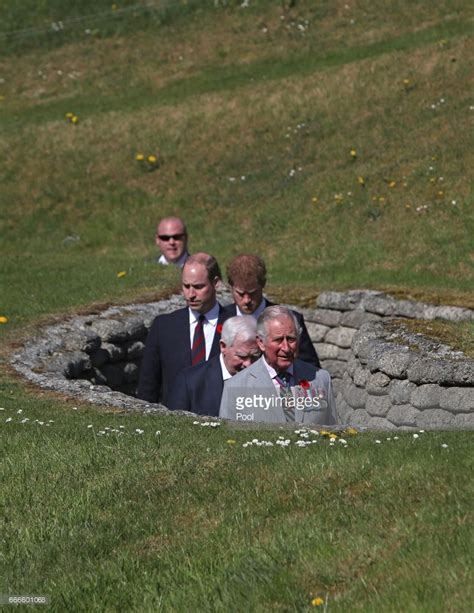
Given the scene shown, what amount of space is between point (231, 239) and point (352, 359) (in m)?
9.32

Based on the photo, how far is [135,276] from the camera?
2192 cm

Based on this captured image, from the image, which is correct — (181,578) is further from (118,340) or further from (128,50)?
(128,50)

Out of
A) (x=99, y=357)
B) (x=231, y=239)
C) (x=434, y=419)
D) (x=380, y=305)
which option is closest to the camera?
(x=434, y=419)

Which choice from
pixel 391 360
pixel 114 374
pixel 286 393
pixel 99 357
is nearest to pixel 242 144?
pixel 114 374

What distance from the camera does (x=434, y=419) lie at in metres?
14.0

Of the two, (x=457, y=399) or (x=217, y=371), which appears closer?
(x=217, y=371)

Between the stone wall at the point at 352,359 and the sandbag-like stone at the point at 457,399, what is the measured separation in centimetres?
1

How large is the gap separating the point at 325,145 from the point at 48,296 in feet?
33.2

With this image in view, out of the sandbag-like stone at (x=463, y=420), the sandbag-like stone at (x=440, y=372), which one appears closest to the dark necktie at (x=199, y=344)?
the sandbag-like stone at (x=440, y=372)

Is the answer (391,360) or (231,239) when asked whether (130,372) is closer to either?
(391,360)

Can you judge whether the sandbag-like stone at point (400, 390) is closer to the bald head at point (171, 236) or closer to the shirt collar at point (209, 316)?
the shirt collar at point (209, 316)

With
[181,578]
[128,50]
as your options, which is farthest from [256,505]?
[128,50]

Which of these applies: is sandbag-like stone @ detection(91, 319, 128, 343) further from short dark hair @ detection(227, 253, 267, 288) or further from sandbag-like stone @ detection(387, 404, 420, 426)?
sandbag-like stone @ detection(387, 404, 420, 426)

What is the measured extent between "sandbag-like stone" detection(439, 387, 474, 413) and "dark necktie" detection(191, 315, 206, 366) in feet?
9.34
